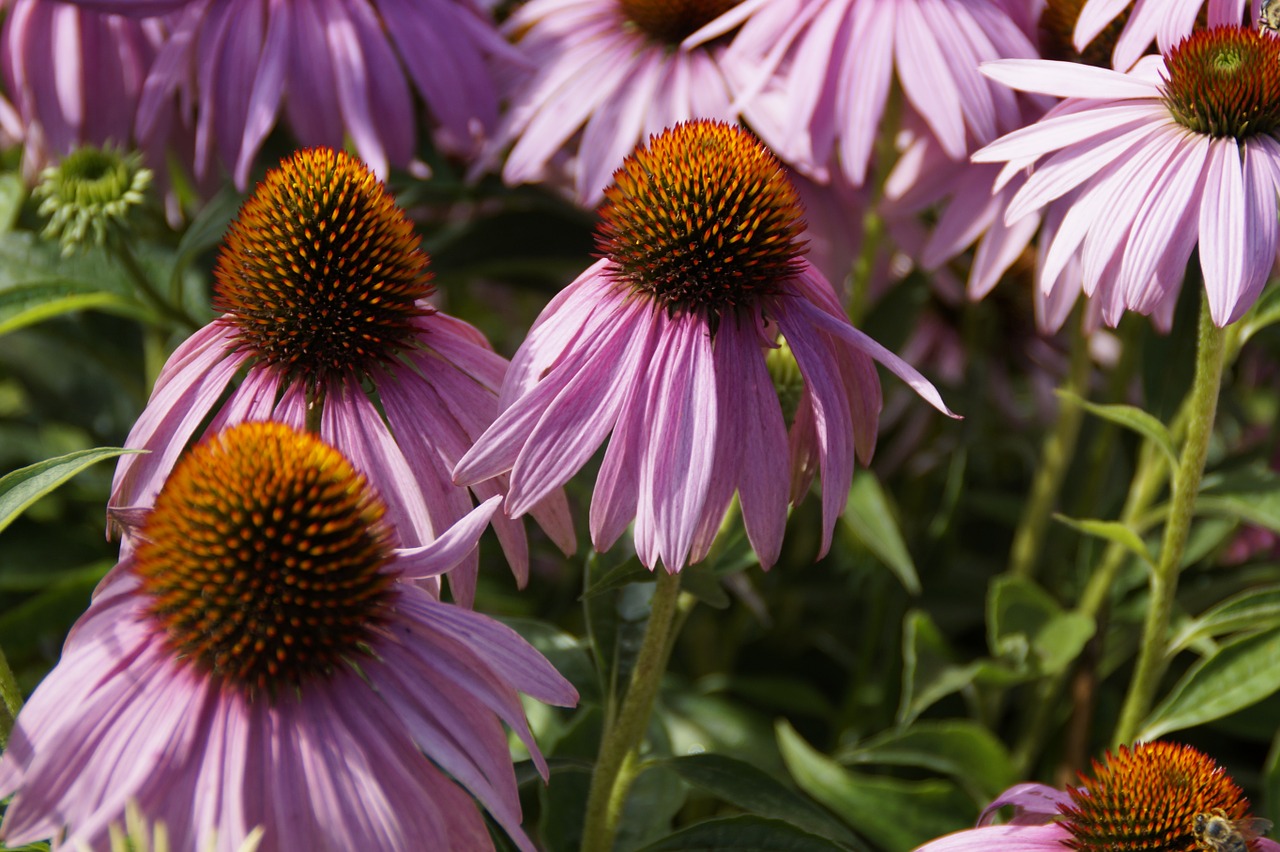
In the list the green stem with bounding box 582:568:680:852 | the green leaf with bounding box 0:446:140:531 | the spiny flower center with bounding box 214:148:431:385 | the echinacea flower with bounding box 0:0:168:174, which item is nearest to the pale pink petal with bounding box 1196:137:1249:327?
the green stem with bounding box 582:568:680:852

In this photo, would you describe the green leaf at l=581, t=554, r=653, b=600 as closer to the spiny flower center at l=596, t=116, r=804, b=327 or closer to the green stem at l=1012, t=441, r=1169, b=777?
the spiny flower center at l=596, t=116, r=804, b=327

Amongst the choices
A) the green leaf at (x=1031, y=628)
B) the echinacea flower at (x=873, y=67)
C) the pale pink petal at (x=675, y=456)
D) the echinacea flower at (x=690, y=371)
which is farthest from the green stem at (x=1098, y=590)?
the pale pink petal at (x=675, y=456)

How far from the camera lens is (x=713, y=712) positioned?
47.5 inches

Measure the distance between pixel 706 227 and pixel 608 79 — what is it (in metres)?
0.49

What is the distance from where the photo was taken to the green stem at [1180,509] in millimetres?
837

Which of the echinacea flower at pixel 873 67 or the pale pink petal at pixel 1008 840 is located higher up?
the echinacea flower at pixel 873 67

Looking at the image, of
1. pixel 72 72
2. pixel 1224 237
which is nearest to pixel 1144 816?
pixel 1224 237

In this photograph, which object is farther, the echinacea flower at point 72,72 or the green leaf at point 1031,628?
the echinacea flower at point 72,72

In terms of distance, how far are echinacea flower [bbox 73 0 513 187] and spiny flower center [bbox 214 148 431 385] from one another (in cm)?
29

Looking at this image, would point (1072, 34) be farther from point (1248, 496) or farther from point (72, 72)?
point (72, 72)

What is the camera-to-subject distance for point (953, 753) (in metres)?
0.99

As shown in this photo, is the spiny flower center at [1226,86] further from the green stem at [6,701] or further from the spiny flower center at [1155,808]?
the green stem at [6,701]

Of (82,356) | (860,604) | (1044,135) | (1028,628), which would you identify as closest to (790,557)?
(860,604)

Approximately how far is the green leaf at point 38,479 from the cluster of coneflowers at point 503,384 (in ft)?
0.10
